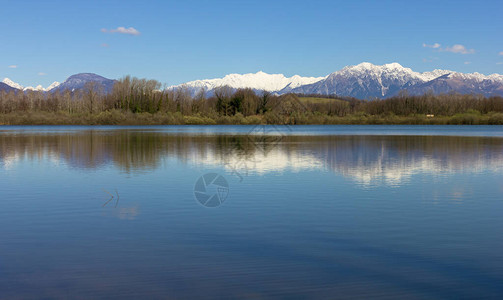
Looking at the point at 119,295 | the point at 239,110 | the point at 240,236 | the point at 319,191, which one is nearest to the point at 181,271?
the point at 119,295

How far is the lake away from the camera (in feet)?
28.0

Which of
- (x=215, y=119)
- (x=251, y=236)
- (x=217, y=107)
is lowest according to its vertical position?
(x=251, y=236)

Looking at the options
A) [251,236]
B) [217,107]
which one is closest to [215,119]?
[217,107]

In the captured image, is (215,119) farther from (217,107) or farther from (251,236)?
(251,236)

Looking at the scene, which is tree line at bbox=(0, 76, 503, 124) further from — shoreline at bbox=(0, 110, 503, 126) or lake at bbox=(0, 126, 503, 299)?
lake at bbox=(0, 126, 503, 299)

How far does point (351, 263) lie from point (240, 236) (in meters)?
3.38

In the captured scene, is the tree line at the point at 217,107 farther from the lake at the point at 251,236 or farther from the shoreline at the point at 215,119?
the lake at the point at 251,236

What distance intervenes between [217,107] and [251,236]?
160 metres

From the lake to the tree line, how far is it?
12992 cm

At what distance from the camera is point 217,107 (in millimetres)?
170250

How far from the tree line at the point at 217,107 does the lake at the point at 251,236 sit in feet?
426

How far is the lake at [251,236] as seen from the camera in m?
8.53

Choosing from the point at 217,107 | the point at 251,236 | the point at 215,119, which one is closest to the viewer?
the point at 251,236

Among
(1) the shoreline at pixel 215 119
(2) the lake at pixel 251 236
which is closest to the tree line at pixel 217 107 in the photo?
(1) the shoreline at pixel 215 119
